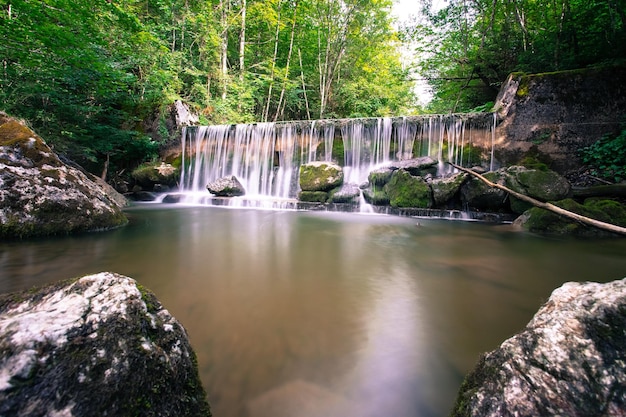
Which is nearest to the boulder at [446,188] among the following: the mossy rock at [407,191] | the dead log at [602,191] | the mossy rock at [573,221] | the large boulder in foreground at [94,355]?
the mossy rock at [407,191]

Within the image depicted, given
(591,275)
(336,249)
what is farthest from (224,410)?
(591,275)

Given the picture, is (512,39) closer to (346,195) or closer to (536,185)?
(536,185)

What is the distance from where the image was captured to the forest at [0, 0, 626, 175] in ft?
24.5

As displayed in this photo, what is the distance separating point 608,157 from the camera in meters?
7.71

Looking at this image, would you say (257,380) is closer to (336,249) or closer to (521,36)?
(336,249)

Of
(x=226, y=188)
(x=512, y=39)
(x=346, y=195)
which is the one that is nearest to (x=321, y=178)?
(x=346, y=195)

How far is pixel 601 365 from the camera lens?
960 millimetres

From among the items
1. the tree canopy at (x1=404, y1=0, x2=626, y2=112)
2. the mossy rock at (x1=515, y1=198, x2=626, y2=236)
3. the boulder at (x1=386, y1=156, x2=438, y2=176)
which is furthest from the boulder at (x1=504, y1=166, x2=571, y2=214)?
the tree canopy at (x1=404, y1=0, x2=626, y2=112)

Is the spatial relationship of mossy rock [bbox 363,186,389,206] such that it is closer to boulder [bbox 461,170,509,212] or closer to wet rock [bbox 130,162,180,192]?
boulder [bbox 461,170,509,212]

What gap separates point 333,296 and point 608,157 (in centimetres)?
947

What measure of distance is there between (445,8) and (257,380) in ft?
47.9

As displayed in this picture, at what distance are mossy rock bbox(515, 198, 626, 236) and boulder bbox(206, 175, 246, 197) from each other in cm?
888

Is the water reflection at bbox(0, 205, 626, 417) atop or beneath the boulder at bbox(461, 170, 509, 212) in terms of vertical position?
beneath

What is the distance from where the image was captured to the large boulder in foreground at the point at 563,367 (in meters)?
0.92
